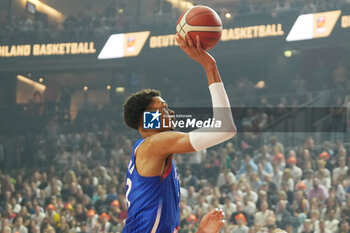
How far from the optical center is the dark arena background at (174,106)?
12.1 metres

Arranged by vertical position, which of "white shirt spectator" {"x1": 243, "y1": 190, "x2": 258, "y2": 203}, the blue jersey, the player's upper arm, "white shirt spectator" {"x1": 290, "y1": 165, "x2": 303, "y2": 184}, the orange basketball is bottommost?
"white shirt spectator" {"x1": 243, "y1": 190, "x2": 258, "y2": 203}

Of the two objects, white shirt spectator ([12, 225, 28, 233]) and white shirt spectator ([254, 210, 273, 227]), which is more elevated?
white shirt spectator ([254, 210, 273, 227])

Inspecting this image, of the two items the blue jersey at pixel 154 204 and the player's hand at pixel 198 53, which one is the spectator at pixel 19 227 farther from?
the player's hand at pixel 198 53

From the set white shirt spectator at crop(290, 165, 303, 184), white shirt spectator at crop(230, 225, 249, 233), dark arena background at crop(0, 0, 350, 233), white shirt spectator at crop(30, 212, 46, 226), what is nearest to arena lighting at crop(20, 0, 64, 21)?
dark arena background at crop(0, 0, 350, 233)

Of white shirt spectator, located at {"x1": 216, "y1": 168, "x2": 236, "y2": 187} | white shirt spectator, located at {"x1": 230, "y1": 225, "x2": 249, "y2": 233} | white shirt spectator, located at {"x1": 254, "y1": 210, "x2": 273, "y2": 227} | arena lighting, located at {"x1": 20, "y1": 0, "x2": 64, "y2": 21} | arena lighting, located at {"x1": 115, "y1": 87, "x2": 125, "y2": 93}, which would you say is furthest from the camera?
arena lighting, located at {"x1": 20, "y1": 0, "x2": 64, "y2": 21}

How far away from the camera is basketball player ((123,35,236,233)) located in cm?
285

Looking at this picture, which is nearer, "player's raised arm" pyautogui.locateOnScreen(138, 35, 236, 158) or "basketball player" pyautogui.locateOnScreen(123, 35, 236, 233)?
"player's raised arm" pyautogui.locateOnScreen(138, 35, 236, 158)

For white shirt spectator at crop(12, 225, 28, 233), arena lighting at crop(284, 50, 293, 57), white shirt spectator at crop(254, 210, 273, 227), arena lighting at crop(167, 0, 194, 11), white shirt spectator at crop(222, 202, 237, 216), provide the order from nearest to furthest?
white shirt spectator at crop(254, 210, 273, 227)
white shirt spectator at crop(222, 202, 237, 216)
white shirt spectator at crop(12, 225, 28, 233)
arena lighting at crop(284, 50, 293, 57)
arena lighting at crop(167, 0, 194, 11)

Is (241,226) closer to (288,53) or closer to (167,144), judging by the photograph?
(167,144)

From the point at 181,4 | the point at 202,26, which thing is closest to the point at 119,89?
the point at 181,4

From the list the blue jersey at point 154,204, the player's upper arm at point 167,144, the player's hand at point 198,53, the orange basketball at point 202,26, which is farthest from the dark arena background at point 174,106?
the player's hand at point 198,53

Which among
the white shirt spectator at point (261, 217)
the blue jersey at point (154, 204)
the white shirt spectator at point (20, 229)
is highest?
the blue jersey at point (154, 204)

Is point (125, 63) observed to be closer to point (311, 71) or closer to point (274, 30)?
point (274, 30)

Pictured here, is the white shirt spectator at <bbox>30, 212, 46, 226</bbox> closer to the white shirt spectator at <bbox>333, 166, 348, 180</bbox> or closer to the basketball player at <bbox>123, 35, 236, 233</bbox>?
the white shirt spectator at <bbox>333, 166, 348, 180</bbox>
